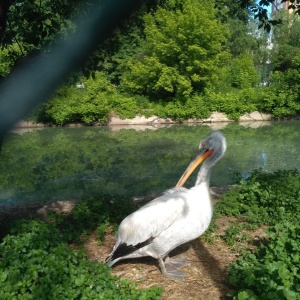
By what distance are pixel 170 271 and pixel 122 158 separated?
8.52m

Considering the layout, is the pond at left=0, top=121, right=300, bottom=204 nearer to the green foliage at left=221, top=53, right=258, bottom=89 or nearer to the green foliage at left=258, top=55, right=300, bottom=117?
the green foliage at left=258, top=55, right=300, bottom=117

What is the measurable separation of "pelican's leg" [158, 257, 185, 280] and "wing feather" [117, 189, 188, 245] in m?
0.31

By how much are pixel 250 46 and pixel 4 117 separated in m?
31.4

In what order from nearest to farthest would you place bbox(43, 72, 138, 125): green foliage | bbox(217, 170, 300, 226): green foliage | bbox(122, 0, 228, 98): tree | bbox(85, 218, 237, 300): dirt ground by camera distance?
bbox(85, 218, 237, 300): dirt ground
bbox(217, 170, 300, 226): green foliage
bbox(43, 72, 138, 125): green foliage
bbox(122, 0, 228, 98): tree

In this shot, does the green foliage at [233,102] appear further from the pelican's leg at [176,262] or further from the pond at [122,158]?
the pelican's leg at [176,262]

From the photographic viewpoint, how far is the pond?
27.7 ft

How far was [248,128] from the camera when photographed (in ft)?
61.0

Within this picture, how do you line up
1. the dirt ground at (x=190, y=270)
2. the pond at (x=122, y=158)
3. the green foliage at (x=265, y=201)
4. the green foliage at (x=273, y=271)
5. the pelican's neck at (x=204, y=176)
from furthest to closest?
the pond at (x=122, y=158) → the green foliage at (x=265, y=201) → the pelican's neck at (x=204, y=176) → the dirt ground at (x=190, y=270) → the green foliage at (x=273, y=271)

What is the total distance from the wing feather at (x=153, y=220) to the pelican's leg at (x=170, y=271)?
1.00 ft

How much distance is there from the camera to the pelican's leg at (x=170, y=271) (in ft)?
11.2

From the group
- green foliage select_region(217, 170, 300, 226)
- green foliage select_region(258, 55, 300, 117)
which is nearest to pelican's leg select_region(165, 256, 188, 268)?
green foliage select_region(217, 170, 300, 226)

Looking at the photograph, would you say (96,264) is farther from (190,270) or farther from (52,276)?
(190,270)

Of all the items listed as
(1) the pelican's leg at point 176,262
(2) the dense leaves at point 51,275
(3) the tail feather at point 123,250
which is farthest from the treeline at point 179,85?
(2) the dense leaves at point 51,275

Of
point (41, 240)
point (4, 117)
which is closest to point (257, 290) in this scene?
point (41, 240)
